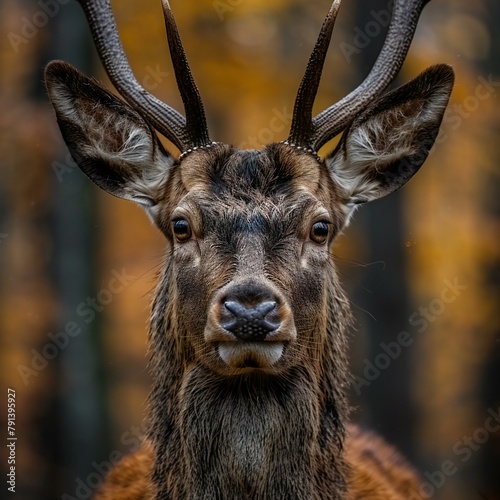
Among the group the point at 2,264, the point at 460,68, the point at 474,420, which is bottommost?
the point at 474,420

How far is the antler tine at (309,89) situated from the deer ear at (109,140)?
772 millimetres

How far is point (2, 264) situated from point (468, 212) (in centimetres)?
650

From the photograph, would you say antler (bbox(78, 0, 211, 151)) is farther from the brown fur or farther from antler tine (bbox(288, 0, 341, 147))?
the brown fur

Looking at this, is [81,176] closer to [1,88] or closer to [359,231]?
[1,88]

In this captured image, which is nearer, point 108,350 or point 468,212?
point 108,350

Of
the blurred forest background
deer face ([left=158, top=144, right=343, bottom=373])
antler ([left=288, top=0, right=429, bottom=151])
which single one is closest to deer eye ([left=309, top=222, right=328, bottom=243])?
deer face ([left=158, top=144, right=343, bottom=373])

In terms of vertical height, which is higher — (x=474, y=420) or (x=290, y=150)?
(x=290, y=150)

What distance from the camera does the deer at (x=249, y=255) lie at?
499 centimetres

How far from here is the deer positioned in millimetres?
4992

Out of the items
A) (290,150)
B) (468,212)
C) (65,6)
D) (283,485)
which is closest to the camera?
(283,485)

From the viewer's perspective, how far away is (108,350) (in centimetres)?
1288

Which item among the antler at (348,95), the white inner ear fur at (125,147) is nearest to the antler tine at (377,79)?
the antler at (348,95)

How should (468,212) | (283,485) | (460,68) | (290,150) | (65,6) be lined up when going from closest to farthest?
(283,485) → (290,150) → (65,6) → (460,68) → (468,212)

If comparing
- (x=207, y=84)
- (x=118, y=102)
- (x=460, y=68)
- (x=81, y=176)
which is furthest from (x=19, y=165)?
(x=118, y=102)
